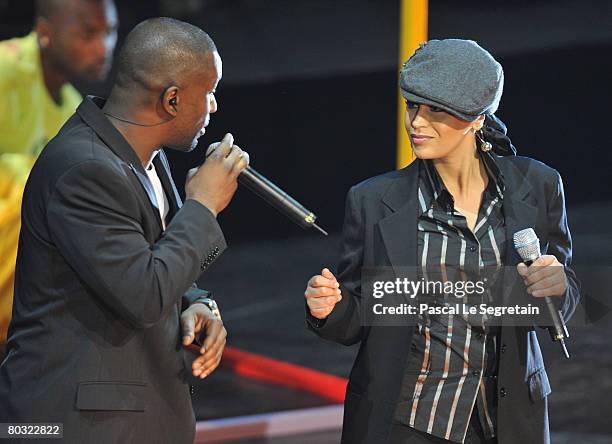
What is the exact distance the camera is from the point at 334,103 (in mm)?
11008

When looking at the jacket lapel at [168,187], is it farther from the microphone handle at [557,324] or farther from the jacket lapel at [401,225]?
the microphone handle at [557,324]

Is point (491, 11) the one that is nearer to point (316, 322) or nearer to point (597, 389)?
point (597, 389)

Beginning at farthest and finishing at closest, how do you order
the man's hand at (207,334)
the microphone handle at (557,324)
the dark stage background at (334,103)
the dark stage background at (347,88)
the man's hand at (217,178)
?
the dark stage background at (347,88)
the dark stage background at (334,103)
the microphone handle at (557,324)
the man's hand at (207,334)
the man's hand at (217,178)

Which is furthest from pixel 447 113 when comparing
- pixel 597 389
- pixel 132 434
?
pixel 597 389

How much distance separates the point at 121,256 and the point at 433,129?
89 cm

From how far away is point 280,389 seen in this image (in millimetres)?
6035

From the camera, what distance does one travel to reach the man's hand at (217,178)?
97.8 inches

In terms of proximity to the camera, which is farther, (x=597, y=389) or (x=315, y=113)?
(x=315, y=113)

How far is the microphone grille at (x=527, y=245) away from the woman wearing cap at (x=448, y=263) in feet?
0.13

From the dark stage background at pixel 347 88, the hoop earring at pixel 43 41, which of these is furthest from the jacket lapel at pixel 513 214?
the dark stage background at pixel 347 88

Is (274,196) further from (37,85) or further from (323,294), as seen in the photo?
(37,85)

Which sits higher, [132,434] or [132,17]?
[132,17]

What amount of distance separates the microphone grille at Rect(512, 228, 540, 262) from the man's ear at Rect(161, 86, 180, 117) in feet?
2.77

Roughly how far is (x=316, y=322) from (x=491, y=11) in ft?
32.4
